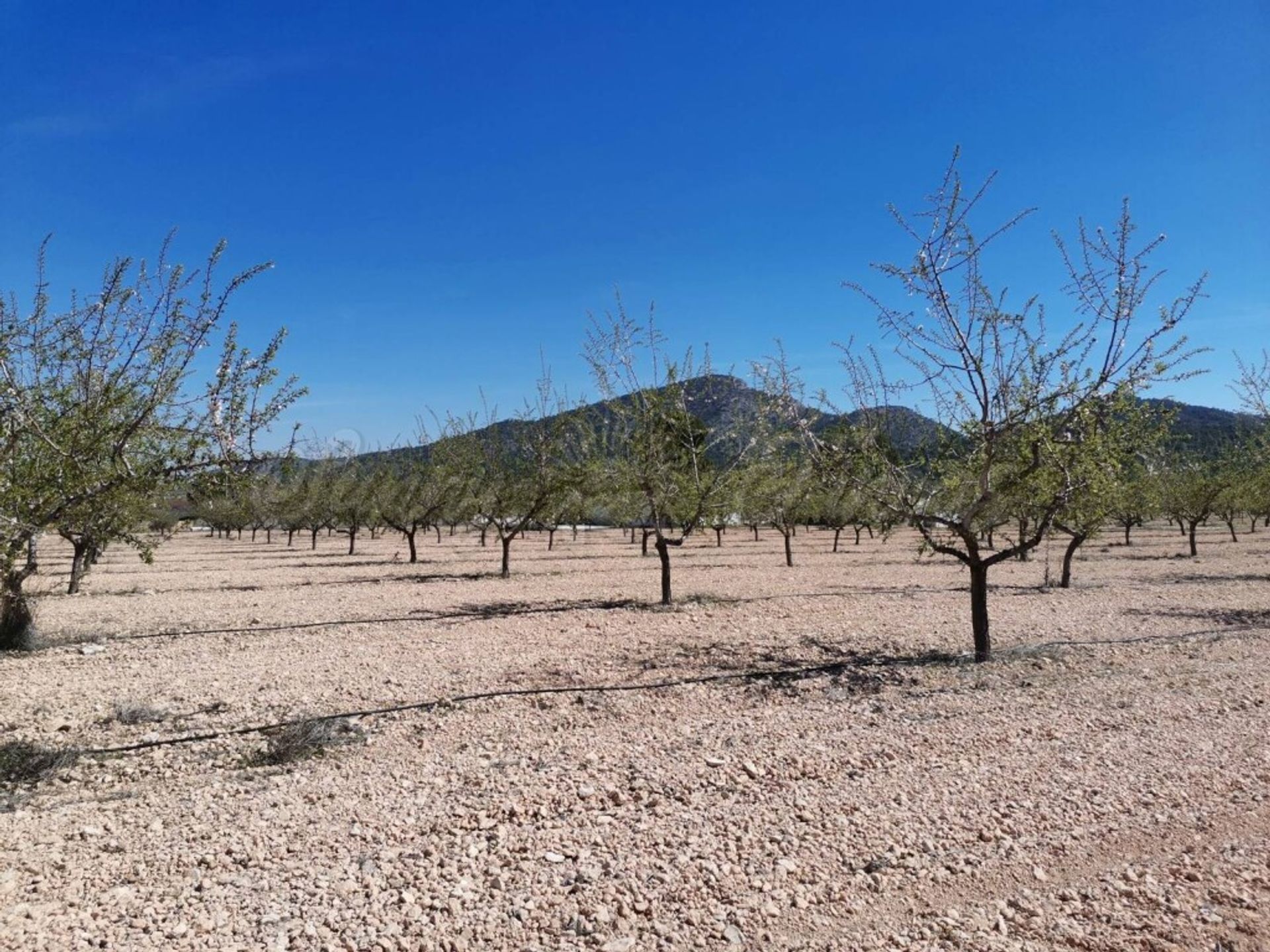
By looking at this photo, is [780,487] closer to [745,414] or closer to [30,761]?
[745,414]

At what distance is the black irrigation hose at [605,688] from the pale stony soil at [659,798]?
0.12 m

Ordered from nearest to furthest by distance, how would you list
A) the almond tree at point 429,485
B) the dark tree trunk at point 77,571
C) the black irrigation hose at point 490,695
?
the black irrigation hose at point 490,695 < the dark tree trunk at point 77,571 < the almond tree at point 429,485

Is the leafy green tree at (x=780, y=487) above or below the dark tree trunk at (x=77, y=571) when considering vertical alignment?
above

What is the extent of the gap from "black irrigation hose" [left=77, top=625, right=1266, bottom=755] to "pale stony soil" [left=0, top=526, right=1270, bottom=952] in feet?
0.38

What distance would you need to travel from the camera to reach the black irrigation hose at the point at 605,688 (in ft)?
20.7

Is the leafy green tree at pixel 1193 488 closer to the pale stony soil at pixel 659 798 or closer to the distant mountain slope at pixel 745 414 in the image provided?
the distant mountain slope at pixel 745 414

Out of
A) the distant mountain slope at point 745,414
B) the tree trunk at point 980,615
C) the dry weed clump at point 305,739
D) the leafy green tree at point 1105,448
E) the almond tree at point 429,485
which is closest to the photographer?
the dry weed clump at point 305,739

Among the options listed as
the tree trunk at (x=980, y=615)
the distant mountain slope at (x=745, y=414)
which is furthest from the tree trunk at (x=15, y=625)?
the tree trunk at (x=980, y=615)

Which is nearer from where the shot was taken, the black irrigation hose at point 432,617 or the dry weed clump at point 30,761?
the dry weed clump at point 30,761

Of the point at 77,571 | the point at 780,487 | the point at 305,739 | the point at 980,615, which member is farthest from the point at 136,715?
the point at 780,487

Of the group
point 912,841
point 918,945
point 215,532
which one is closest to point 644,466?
point 912,841

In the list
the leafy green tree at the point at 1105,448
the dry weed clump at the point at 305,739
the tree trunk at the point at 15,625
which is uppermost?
the leafy green tree at the point at 1105,448

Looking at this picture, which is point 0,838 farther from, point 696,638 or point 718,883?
point 696,638

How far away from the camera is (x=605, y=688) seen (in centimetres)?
775
